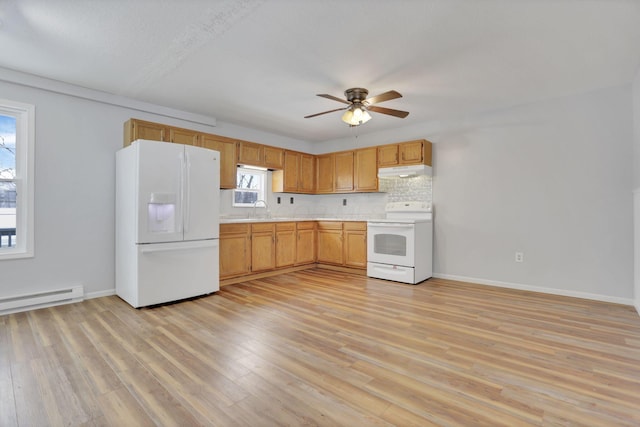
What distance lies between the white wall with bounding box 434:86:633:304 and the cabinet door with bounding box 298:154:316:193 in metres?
2.31

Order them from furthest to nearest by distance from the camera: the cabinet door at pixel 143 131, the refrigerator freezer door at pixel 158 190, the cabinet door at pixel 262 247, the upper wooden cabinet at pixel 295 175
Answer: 1. the upper wooden cabinet at pixel 295 175
2. the cabinet door at pixel 262 247
3. the cabinet door at pixel 143 131
4. the refrigerator freezer door at pixel 158 190

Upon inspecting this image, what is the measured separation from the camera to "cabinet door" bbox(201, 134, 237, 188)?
15.0 ft

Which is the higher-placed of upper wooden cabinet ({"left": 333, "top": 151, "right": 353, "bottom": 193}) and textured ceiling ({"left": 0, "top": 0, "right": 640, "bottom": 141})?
textured ceiling ({"left": 0, "top": 0, "right": 640, "bottom": 141})

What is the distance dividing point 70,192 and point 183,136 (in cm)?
144

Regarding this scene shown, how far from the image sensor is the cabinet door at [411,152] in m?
4.71

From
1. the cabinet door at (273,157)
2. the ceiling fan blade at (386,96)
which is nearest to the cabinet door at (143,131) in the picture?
the cabinet door at (273,157)

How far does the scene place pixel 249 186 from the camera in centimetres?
551

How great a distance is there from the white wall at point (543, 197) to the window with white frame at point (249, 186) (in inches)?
116

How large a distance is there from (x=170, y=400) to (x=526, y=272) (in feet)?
13.9

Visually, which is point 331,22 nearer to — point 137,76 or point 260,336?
point 137,76

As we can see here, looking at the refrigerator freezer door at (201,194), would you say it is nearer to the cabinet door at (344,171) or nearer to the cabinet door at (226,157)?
the cabinet door at (226,157)

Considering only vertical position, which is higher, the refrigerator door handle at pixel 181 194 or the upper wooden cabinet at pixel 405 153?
the upper wooden cabinet at pixel 405 153

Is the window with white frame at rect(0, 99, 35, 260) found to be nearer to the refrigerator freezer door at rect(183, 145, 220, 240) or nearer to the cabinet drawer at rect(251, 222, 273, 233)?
the refrigerator freezer door at rect(183, 145, 220, 240)

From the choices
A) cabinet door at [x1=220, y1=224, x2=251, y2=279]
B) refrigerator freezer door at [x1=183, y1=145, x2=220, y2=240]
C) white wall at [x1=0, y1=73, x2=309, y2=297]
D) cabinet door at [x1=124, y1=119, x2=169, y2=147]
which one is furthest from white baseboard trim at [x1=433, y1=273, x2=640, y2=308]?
white wall at [x1=0, y1=73, x2=309, y2=297]
